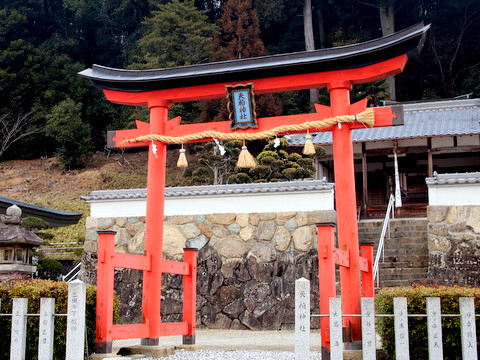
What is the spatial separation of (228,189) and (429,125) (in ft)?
28.0

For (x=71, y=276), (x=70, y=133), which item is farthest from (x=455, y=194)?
(x=70, y=133)

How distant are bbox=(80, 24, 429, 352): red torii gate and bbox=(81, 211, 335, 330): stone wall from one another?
352 cm

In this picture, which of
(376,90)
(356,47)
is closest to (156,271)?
(356,47)

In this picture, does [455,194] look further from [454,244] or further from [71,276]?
[71,276]

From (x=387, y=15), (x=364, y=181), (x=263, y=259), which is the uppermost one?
(x=387, y=15)

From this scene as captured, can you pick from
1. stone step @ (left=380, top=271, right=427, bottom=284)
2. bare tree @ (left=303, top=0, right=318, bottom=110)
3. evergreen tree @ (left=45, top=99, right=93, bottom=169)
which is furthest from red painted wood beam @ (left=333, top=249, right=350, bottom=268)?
bare tree @ (left=303, top=0, right=318, bottom=110)

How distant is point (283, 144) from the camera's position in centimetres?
1814

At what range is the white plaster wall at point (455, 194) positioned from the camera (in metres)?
12.4

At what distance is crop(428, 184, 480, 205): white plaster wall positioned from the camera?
12.4 metres

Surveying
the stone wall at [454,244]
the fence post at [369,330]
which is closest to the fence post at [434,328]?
the fence post at [369,330]

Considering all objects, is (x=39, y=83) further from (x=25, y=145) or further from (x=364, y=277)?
(x=364, y=277)

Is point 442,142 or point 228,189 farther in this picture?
point 442,142

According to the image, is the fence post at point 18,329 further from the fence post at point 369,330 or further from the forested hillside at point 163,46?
the forested hillside at point 163,46

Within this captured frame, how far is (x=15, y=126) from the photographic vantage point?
31.2m
